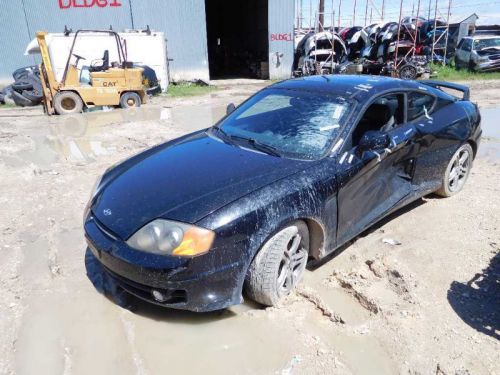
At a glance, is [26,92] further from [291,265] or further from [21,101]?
[291,265]

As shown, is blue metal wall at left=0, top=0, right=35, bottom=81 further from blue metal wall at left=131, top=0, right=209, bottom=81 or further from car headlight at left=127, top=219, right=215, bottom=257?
car headlight at left=127, top=219, right=215, bottom=257

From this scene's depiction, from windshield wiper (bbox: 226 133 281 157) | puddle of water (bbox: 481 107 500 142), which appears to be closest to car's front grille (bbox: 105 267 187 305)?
windshield wiper (bbox: 226 133 281 157)

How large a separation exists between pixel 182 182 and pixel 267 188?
0.61 metres

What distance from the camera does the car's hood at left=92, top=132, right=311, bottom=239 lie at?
2609 millimetres

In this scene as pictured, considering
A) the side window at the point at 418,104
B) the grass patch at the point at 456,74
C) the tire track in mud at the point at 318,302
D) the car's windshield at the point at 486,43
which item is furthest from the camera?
the car's windshield at the point at 486,43

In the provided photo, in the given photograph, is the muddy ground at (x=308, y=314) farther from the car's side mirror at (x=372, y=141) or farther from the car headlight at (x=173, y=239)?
the car's side mirror at (x=372, y=141)

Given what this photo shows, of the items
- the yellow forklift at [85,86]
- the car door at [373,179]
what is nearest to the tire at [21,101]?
the yellow forklift at [85,86]

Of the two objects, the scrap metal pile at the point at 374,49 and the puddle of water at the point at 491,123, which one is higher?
the scrap metal pile at the point at 374,49

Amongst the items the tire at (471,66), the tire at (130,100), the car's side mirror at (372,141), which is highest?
the car's side mirror at (372,141)

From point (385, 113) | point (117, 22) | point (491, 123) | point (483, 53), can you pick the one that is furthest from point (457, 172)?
point (483, 53)

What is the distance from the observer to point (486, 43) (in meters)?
18.7

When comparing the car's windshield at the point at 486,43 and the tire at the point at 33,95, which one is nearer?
the tire at the point at 33,95

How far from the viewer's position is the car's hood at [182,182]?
8.56 feet

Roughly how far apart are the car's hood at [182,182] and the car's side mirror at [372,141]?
20.3 inches
